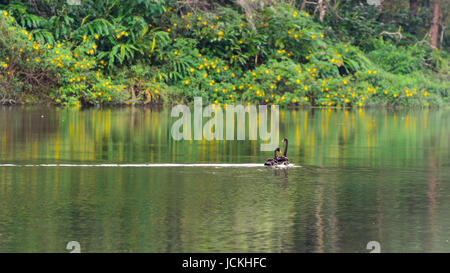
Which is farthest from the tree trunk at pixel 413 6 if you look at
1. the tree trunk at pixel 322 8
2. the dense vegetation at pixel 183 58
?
the dense vegetation at pixel 183 58

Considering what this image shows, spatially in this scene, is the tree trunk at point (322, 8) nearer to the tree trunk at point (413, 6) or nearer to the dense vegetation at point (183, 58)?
the dense vegetation at point (183, 58)

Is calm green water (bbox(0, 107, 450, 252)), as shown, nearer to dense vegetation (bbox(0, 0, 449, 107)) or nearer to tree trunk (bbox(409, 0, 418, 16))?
dense vegetation (bbox(0, 0, 449, 107))

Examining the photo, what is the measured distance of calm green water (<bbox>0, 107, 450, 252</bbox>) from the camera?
8.51 m

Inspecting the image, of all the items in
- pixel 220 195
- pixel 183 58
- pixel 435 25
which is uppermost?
pixel 435 25

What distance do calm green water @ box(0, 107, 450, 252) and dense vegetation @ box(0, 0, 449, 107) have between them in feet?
30.3

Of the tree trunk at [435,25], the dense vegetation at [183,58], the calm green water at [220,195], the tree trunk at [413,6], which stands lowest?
the calm green water at [220,195]

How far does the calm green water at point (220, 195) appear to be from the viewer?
851cm

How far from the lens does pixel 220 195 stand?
11.2 metres

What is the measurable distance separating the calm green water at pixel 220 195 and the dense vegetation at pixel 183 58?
922cm

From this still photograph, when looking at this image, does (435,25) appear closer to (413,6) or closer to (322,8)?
(413,6)

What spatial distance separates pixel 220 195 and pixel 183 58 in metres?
21.4

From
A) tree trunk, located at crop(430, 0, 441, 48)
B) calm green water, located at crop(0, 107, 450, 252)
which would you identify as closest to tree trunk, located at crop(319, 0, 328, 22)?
tree trunk, located at crop(430, 0, 441, 48)

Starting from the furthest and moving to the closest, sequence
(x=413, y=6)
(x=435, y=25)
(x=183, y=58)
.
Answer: (x=413, y=6)
(x=435, y=25)
(x=183, y=58)

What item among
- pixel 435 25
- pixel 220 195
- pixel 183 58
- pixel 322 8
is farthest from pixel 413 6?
pixel 220 195
